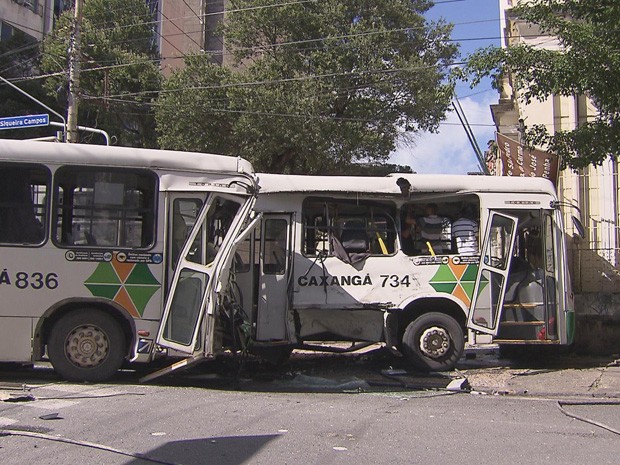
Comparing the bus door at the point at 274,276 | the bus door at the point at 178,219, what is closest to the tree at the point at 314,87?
the bus door at the point at 274,276

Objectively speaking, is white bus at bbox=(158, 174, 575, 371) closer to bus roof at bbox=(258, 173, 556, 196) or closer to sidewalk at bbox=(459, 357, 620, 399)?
bus roof at bbox=(258, 173, 556, 196)

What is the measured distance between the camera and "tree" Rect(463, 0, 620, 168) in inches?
392

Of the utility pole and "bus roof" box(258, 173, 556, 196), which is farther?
the utility pole

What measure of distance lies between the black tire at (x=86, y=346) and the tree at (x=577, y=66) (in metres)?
6.89

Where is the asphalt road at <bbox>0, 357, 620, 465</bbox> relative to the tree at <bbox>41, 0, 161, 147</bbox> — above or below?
below

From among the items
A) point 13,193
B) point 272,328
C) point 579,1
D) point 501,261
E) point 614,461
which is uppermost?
point 579,1

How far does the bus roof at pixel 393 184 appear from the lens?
31.6ft

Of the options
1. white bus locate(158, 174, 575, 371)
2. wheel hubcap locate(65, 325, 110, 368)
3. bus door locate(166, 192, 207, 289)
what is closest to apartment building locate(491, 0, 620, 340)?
white bus locate(158, 174, 575, 371)

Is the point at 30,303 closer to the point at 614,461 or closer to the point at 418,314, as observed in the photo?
the point at 418,314

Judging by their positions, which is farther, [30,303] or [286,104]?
[286,104]

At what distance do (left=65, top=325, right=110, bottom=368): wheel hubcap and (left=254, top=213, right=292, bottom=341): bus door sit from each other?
2.13m

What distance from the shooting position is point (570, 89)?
10.6m

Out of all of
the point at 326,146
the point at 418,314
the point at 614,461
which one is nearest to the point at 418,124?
the point at 326,146

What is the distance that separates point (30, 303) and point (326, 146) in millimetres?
12285
